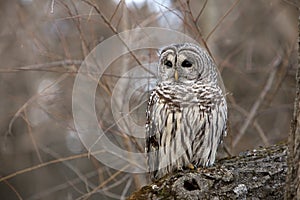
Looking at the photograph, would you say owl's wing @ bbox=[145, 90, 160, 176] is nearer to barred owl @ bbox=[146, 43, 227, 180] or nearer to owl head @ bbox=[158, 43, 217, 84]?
barred owl @ bbox=[146, 43, 227, 180]

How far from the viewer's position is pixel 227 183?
3.45 m

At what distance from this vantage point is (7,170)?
356 inches

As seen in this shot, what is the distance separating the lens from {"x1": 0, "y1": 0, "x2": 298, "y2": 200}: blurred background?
5.25 meters

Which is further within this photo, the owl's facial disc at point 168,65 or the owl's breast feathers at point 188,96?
the owl's facial disc at point 168,65

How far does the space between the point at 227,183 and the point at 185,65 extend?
171 centimetres

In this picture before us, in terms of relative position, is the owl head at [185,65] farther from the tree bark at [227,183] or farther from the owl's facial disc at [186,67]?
the tree bark at [227,183]

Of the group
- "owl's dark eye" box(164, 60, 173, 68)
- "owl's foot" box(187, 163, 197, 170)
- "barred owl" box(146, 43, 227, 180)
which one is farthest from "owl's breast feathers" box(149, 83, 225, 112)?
"owl's foot" box(187, 163, 197, 170)

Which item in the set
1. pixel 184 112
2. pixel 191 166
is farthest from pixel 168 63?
pixel 191 166

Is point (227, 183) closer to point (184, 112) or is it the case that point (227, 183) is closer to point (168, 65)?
point (184, 112)

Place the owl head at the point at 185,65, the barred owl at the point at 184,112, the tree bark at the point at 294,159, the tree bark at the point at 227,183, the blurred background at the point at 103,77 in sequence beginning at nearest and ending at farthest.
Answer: the tree bark at the point at 294,159 < the tree bark at the point at 227,183 < the barred owl at the point at 184,112 < the owl head at the point at 185,65 < the blurred background at the point at 103,77

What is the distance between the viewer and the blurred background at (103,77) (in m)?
5.25

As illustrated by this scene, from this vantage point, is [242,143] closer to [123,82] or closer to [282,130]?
[282,130]

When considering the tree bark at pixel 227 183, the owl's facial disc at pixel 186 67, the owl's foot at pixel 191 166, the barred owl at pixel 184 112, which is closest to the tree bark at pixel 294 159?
the tree bark at pixel 227 183

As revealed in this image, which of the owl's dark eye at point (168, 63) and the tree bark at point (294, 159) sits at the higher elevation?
the owl's dark eye at point (168, 63)
